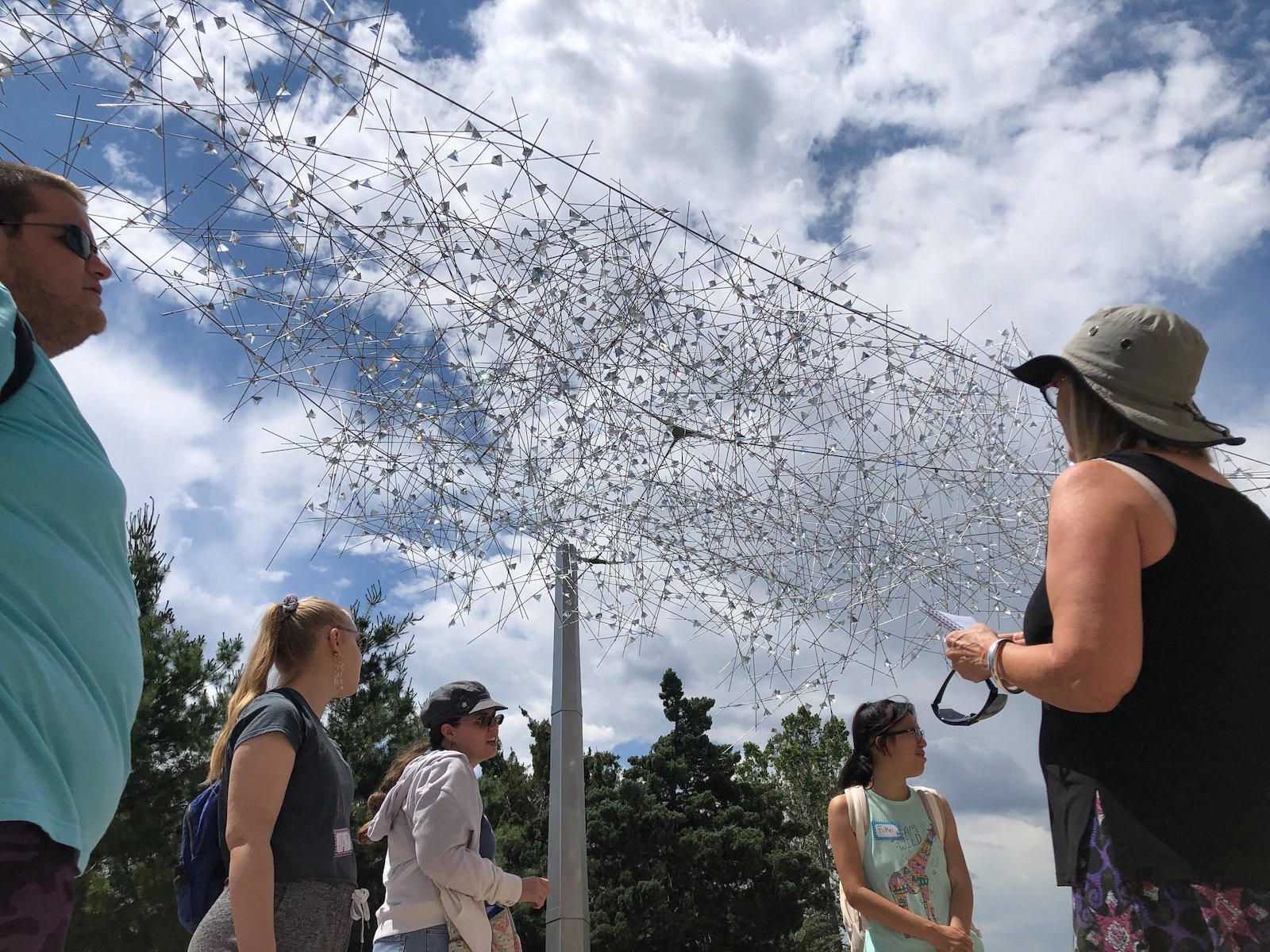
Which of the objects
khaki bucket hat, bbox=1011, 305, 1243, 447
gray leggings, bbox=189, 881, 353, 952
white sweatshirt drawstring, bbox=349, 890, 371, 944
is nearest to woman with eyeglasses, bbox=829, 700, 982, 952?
white sweatshirt drawstring, bbox=349, 890, 371, 944

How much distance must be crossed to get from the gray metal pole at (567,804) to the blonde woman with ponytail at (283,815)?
1148mm

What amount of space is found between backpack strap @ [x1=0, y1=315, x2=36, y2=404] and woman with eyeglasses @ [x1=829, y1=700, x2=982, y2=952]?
255 cm

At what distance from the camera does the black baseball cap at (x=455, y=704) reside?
3.07m

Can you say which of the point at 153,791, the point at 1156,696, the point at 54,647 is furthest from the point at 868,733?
the point at 153,791

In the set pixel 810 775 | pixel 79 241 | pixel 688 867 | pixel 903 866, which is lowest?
pixel 903 866

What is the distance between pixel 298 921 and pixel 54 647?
121 centimetres

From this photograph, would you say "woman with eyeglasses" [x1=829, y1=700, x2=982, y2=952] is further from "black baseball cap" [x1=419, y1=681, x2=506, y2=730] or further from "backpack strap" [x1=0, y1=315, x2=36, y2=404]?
"backpack strap" [x1=0, y1=315, x2=36, y2=404]

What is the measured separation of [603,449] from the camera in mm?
2967

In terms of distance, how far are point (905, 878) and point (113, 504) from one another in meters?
2.53

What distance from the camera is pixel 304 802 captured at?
2.08 m

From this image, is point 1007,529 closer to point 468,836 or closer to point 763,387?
point 763,387

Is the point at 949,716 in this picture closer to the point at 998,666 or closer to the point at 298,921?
the point at 998,666

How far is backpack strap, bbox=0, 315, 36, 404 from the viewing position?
111 centimetres

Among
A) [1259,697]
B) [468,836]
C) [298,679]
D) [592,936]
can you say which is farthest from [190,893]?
[592,936]
